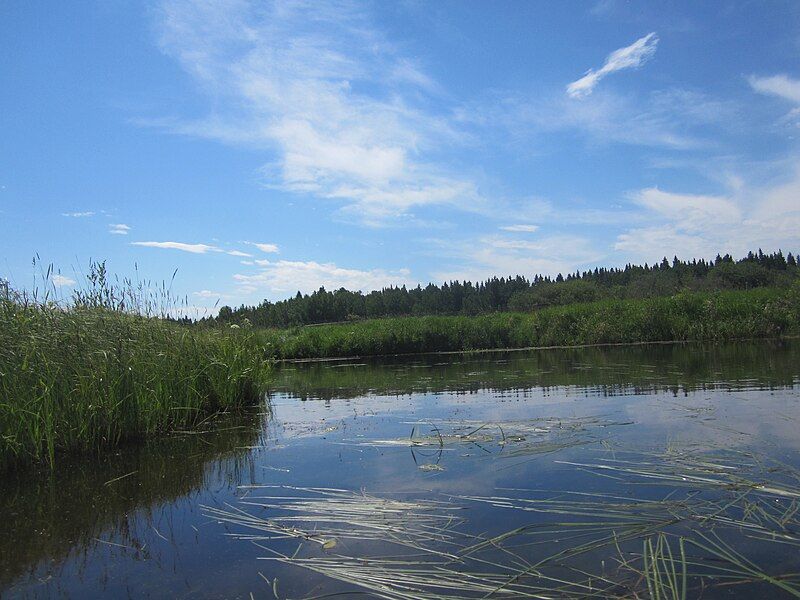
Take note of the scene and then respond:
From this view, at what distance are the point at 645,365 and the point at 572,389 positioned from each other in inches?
215

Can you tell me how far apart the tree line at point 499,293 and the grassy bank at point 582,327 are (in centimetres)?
2363

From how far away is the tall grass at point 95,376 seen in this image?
21.9 ft

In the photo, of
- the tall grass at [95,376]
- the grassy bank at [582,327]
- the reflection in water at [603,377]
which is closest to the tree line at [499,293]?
the grassy bank at [582,327]

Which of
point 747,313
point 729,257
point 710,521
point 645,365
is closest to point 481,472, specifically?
point 710,521

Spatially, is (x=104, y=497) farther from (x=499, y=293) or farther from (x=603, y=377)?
(x=499, y=293)

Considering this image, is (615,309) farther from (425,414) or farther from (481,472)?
(481,472)

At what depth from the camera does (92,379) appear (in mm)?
7328

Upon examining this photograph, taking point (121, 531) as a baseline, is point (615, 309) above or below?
above

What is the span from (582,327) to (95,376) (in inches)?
1024

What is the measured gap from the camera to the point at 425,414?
990 cm

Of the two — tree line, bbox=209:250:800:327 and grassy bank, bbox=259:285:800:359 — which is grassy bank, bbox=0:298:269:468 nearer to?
grassy bank, bbox=259:285:800:359

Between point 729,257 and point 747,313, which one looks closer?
point 747,313

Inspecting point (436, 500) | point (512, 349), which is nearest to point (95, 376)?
point (436, 500)

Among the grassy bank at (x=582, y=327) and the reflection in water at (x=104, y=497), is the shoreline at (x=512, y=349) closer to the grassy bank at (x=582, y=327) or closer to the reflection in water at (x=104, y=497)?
the grassy bank at (x=582, y=327)
